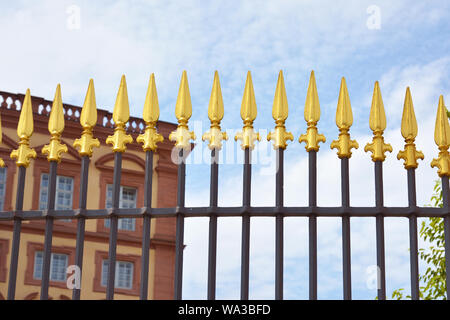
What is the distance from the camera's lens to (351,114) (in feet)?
22.7

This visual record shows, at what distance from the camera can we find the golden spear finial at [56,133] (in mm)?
7133

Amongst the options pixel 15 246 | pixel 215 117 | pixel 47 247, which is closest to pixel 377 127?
pixel 215 117

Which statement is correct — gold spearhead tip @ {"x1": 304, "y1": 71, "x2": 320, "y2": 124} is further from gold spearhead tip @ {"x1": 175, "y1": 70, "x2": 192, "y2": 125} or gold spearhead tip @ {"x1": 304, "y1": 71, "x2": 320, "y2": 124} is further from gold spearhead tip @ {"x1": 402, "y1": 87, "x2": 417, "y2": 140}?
gold spearhead tip @ {"x1": 175, "y1": 70, "x2": 192, "y2": 125}

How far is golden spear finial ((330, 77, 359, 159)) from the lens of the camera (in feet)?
22.2

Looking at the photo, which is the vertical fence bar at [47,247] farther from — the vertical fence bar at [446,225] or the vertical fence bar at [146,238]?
the vertical fence bar at [446,225]

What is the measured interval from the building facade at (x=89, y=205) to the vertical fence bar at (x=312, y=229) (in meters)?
22.0

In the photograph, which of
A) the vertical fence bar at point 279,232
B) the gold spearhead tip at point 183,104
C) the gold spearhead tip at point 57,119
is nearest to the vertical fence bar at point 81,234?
the gold spearhead tip at point 57,119

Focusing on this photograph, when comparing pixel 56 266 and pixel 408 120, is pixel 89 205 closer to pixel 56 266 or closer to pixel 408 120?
pixel 56 266

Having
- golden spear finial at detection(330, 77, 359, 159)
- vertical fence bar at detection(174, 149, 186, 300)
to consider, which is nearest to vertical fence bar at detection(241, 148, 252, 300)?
vertical fence bar at detection(174, 149, 186, 300)

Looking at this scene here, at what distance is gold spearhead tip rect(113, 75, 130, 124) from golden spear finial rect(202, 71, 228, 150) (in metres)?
0.72

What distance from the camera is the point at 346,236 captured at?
21.5ft

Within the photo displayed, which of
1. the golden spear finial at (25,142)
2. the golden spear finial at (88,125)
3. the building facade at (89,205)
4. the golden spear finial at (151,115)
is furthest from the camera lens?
the building facade at (89,205)
